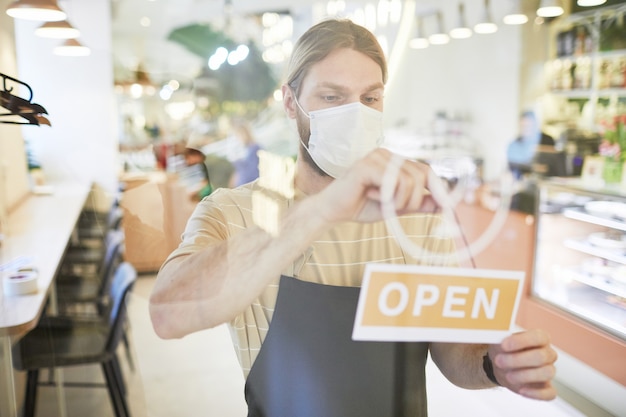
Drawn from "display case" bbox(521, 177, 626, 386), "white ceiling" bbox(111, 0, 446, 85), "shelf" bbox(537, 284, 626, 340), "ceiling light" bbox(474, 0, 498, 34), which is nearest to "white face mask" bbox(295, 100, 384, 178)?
"white ceiling" bbox(111, 0, 446, 85)

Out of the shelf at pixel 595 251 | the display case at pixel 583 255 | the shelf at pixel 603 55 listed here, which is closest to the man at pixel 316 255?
the shelf at pixel 603 55

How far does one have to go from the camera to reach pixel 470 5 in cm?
105

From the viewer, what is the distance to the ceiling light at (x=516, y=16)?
1069mm

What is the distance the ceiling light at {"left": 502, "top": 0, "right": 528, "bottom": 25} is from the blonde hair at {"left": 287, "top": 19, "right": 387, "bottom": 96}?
1.10 feet

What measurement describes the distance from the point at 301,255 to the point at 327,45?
334 millimetres

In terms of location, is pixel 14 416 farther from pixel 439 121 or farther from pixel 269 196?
pixel 439 121

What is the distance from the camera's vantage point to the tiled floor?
0.93 metres

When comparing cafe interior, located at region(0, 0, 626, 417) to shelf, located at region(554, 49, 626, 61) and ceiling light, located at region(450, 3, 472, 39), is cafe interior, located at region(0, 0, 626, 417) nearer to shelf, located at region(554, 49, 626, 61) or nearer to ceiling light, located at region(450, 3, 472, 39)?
ceiling light, located at region(450, 3, 472, 39)

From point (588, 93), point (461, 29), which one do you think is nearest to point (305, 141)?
point (461, 29)

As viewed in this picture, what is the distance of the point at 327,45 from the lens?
0.86m

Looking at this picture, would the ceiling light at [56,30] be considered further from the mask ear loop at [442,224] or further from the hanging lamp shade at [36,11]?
the mask ear loop at [442,224]

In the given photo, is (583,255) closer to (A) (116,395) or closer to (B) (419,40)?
(B) (419,40)

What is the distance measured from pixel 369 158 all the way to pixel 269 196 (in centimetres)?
17

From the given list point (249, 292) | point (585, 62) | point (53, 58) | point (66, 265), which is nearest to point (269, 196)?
point (249, 292)
